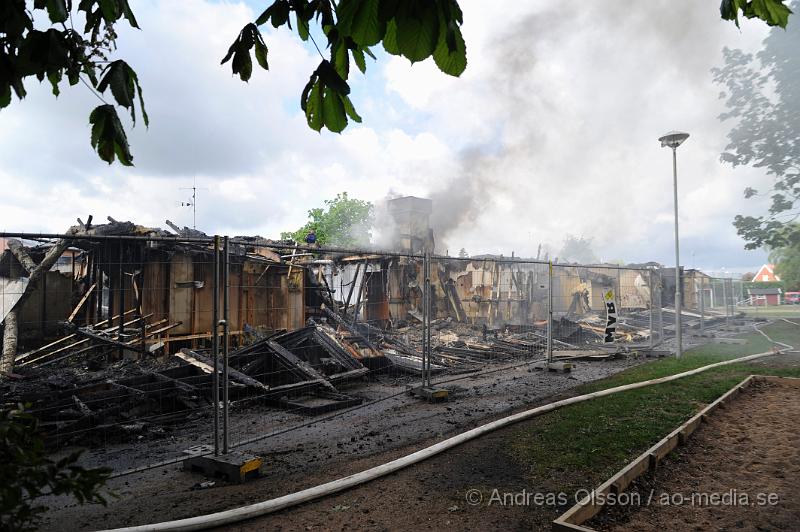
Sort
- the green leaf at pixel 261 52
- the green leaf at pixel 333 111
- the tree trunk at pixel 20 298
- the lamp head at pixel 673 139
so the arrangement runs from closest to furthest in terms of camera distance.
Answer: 1. the green leaf at pixel 333 111
2. the green leaf at pixel 261 52
3. the tree trunk at pixel 20 298
4. the lamp head at pixel 673 139

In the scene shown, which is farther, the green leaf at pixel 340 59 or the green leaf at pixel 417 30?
the green leaf at pixel 340 59

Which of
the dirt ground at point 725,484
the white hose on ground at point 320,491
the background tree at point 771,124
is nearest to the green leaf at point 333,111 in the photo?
the white hose on ground at point 320,491

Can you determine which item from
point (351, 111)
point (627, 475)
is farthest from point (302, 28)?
point (627, 475)

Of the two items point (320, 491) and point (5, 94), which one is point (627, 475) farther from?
point (5, 94)

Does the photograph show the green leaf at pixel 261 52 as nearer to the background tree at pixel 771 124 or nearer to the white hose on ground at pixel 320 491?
the white hose on ground at pixel 320 491

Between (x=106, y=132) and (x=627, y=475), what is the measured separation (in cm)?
437

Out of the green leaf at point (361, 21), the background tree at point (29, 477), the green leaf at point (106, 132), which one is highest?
the green leaf at point (361, 21)

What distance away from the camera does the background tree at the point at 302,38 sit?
56.7 inches

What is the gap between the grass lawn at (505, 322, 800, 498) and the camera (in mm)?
4426

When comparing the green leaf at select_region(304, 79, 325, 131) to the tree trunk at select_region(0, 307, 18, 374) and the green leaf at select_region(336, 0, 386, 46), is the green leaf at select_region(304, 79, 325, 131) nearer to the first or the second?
the green leaf at select_region(336, 0, 386, 46)

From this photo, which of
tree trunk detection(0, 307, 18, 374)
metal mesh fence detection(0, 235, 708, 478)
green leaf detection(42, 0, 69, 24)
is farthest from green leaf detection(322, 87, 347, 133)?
tree trunk detection(0, 307, 18, 374)

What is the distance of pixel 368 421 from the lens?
6.73m

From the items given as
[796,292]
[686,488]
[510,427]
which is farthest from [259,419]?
[796,292]

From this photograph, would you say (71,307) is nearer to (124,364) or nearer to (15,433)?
(124,364)
